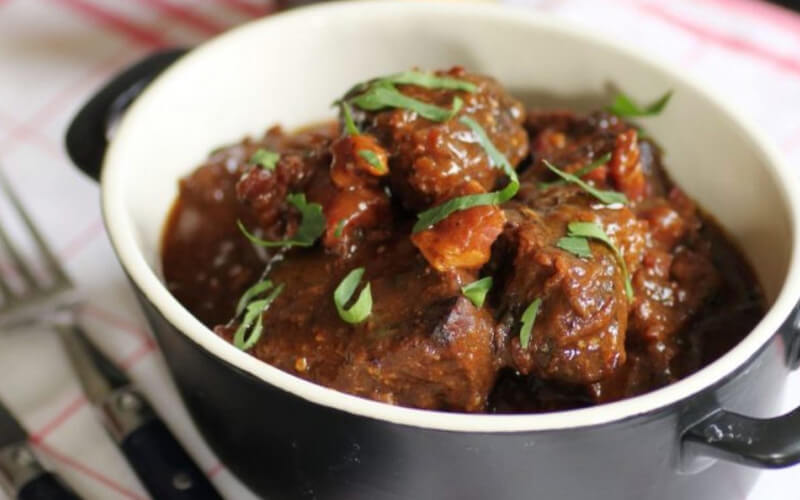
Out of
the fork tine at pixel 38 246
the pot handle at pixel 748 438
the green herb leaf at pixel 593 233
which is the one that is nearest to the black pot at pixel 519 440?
the pot handle at pixel 748 438

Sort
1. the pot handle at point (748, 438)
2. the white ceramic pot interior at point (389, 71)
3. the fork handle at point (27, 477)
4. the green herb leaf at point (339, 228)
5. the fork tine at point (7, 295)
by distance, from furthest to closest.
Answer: the fork tine at point (7, 295) → the white ceramic pot interior at point (389, 71) → the fork handle at point (27, 477) → the green herb leaf at point (339, 228) → the pot handle at point (748, 438)

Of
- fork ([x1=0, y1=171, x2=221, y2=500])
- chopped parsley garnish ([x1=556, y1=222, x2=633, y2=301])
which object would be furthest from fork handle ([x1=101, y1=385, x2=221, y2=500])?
chopped parsley garnish ([x1=556, y1=222, x2=633, y2=301])

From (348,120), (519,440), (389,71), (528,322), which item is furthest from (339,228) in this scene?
(389,71)

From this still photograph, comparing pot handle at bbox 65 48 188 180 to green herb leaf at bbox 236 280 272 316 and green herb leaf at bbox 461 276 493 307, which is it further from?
green herb leaf at bbox 461 276 493 307

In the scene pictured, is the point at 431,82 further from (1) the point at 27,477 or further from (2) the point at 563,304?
(1) the point at 27,477

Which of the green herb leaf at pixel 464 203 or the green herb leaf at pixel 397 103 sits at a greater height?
the green herb leaf at pixel 397 103

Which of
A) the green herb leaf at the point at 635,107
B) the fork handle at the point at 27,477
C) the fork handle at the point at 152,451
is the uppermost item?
the green herb leaf at the point at 635,107

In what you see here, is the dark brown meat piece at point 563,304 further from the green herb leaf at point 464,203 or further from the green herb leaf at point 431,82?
the green herb leaf at point 431,82
